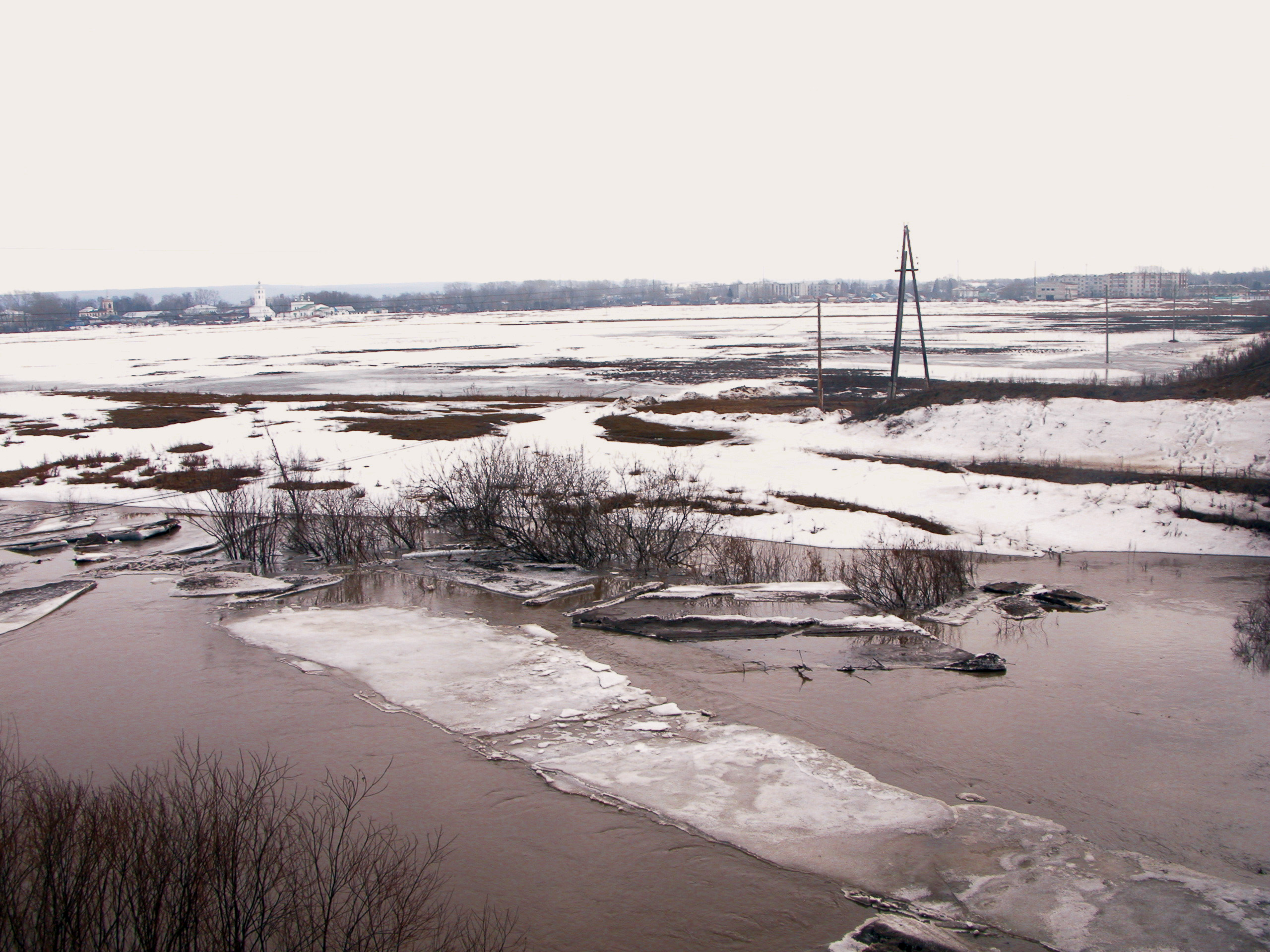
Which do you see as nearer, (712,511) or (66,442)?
(712,511)

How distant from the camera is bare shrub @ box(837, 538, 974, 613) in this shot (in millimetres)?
13508

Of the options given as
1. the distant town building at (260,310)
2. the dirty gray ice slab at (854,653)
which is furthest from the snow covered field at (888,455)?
the distant town building at (260,310)

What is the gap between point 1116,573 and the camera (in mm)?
15117

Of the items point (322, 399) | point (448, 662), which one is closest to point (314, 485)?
point (448, 662)

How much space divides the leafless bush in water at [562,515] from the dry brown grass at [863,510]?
230 centimetres

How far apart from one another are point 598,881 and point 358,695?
176 inches

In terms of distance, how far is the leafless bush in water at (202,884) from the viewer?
504 centimetres

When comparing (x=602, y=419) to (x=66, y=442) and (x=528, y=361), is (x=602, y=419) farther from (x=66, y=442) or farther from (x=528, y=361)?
(x=528, y=361)

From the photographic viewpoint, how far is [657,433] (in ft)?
93.6

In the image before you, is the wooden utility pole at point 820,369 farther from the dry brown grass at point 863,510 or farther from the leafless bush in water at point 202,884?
the leafless bush in water at point 202,884

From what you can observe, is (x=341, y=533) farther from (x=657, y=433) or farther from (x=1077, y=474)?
(x=1077, y=474)

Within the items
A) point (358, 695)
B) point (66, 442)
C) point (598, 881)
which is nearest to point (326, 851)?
point (598, 881)

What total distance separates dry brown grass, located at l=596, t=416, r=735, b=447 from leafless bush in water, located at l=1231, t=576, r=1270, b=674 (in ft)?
51.0

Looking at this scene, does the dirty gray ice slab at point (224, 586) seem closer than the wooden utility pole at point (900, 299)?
Yes
